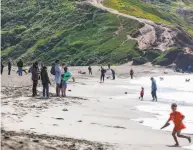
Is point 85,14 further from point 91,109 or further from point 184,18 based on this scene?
point 91,109

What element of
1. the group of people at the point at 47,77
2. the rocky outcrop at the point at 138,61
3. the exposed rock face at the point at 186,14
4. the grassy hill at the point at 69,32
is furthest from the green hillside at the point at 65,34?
the group of people at the point at 47,77

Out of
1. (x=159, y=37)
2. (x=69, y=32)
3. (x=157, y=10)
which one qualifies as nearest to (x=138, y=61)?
(x=159, y=37)

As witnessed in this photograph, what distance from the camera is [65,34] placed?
114m

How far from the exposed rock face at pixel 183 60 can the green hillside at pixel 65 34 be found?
9.28 metres

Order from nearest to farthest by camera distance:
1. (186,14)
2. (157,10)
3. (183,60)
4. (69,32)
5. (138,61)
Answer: (138,61) → (183,60) → (69,32) → (157,10) → (186,14)

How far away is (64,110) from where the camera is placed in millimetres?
20250

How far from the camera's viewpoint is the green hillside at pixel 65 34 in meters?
101

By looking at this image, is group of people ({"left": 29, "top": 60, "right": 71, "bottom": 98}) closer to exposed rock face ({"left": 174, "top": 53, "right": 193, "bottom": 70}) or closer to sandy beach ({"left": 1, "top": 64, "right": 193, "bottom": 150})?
sandy beach ({"left": 1, "top": 64, "right": 193, "bottom": 150})

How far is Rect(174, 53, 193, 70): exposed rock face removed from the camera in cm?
9762

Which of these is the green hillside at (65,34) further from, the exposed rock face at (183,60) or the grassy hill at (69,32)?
the exposed rock face at (183,60)

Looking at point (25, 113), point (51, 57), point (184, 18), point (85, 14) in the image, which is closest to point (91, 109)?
point (25, 113)

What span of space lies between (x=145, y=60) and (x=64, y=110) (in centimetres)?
7737

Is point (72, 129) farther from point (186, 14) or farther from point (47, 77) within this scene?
point (186, 14)

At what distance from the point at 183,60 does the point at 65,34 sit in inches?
1279
